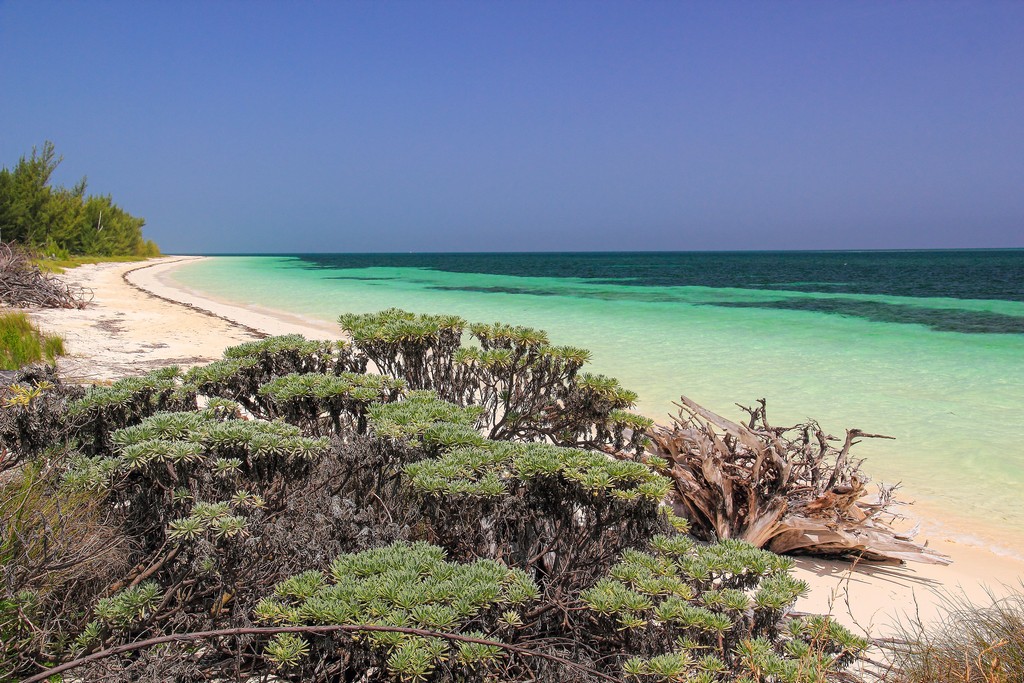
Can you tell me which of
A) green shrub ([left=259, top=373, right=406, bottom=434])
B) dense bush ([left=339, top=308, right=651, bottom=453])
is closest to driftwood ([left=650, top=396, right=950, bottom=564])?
dense bush ([left=339, top=308, right=651, bottom=453])

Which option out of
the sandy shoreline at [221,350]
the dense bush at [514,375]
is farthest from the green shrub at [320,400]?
the sandy shoreline at [221,350]

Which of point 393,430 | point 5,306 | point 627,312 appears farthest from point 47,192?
point 393,430

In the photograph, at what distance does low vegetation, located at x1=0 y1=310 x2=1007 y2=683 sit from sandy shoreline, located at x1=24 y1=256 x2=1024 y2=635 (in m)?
0.54

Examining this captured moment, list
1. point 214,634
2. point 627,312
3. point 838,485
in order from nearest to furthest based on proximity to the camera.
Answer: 1. point 214,634
2. point 838,485
3. point 627,312

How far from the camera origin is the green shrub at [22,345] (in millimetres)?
7013

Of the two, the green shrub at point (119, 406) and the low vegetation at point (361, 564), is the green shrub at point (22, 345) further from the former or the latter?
the low vegetation at point (361, 564)

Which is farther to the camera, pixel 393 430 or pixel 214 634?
pixel 393 430

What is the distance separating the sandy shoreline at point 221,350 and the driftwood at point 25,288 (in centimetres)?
74

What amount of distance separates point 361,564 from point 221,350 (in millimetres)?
9812

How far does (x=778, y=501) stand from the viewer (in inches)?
162

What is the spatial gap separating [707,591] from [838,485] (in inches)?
103

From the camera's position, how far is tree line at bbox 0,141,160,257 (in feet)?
100

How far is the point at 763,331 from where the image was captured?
1697 cm

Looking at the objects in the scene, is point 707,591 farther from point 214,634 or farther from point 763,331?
point 763,331
